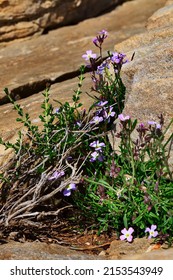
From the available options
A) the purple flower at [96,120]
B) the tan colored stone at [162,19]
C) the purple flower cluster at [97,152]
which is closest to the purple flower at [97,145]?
the purple flower cluster at [97,152]

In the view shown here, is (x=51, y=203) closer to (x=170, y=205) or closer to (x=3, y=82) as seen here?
(x=170, y=205)

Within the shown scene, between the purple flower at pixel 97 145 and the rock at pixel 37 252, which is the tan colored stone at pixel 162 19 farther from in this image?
the rock at pixel 37 252

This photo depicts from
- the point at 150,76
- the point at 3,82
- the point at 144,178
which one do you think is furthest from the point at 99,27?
the point at 144,178

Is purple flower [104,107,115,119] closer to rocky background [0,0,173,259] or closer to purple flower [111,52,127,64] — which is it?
rocky background [0,0,173,259]

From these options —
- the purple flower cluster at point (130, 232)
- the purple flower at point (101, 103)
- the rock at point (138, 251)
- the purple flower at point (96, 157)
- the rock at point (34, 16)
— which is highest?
the rock at point (34, 16)

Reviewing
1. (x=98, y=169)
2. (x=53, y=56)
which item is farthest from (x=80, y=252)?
(x=53, y=56)

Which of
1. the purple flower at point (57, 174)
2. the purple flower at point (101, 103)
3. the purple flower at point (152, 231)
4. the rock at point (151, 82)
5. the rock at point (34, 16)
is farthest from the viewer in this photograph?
the rock at point (34, 16)

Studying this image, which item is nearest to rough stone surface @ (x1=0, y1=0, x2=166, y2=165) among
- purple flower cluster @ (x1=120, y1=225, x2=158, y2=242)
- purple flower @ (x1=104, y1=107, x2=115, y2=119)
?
purple flower @ (x1=104, y1=107, x2=115, y2=119)
